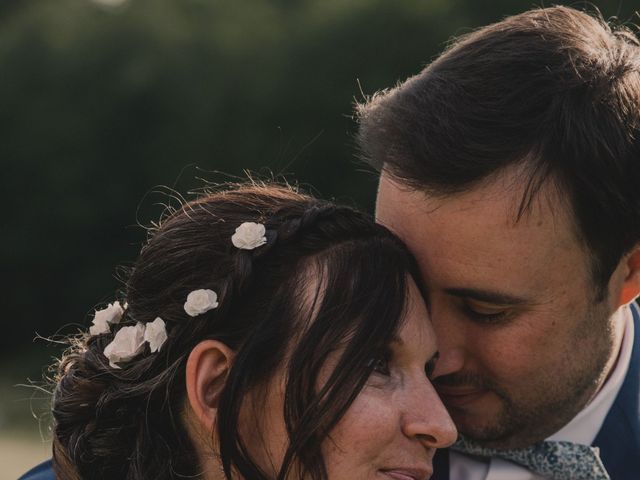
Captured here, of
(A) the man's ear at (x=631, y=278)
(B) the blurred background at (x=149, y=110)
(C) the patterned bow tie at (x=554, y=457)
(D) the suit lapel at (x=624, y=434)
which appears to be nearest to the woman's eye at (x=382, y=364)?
(C) the patterned bow tie at (x=554, y=457)

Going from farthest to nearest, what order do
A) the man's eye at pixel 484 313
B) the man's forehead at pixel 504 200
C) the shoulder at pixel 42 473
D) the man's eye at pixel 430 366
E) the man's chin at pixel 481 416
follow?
the shoulder at pixel 42 473, the man's chin at pixel 481 416, the man's eye at pixel 484 313, the man's forehead at pixel 504 200, the man's eye at pixel 430 366

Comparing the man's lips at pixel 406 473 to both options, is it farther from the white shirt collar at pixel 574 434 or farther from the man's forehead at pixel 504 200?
the man's forehead at pixel 504 200

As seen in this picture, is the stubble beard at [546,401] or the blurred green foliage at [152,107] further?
the blurred green foliage at [152,107]

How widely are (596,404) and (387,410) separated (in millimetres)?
1148

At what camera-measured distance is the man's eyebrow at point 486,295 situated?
373cm

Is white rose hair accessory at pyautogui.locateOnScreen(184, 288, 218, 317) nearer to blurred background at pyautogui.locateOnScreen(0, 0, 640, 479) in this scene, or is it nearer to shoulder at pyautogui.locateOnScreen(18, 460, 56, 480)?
shoulder at pyautogui.locateOnScreen(18, 460, 56, 480)

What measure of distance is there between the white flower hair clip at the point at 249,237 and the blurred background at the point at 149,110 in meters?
14.5

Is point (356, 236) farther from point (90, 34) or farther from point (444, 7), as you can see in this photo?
point (90, 34)

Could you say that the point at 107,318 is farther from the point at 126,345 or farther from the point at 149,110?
the point at 149,110

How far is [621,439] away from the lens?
3906 mm

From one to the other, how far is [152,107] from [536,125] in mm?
17151

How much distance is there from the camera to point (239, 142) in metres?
19.8

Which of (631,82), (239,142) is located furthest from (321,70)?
(631,82)

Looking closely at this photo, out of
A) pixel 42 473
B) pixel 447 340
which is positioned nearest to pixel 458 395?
pixel 447 340
